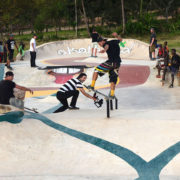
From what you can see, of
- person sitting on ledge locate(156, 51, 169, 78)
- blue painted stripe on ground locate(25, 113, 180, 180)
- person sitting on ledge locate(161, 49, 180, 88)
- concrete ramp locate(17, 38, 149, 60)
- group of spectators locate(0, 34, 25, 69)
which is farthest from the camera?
concrete ramp locate(17, 38, 149, 60)

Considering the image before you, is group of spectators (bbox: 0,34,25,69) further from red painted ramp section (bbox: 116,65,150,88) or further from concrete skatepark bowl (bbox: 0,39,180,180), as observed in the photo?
concrete skatepark bowl (bbox: 0,39,180,180)

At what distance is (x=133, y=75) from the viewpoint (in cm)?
1330

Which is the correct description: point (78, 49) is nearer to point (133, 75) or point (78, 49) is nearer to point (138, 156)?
point (133, 75)

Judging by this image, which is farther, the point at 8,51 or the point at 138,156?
the point at 8,51

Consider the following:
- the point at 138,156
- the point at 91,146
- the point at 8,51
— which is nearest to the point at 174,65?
the point at 138,156

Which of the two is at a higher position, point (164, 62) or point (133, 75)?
point (164, 62)

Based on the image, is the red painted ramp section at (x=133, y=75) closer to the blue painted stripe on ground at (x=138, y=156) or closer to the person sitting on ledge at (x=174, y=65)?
the person sitting on ledge at (x=174, y=65)

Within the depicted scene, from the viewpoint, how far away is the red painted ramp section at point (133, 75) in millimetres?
12574

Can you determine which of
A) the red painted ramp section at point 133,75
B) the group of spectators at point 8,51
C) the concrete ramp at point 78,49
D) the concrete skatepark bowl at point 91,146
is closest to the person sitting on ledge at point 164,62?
the red painted ramp section at point 133,75

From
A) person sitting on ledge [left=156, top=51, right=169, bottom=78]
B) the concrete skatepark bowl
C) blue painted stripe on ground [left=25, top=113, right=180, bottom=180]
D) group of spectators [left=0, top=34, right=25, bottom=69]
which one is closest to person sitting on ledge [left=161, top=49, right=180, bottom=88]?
person sitting on ledge [left=156, top=51, right=169, bottom=78]

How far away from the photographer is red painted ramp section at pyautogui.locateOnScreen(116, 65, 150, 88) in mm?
12574

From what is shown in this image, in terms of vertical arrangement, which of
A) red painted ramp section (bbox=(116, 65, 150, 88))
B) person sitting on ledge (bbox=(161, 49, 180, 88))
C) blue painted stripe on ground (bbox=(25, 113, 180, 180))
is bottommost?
blue painted stripe on ground (bbox=(25, 113, 180, 180))

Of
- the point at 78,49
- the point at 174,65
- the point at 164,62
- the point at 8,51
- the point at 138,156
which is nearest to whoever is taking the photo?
the point at 138,156

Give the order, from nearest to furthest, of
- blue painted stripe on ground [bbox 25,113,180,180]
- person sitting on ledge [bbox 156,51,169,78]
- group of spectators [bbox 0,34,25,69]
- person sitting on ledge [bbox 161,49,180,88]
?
blue painted stripe on ground [bbox 25,113,180,180], person sitting on ledge [bbox 161,49,180,88], person sitting on ledge [bbox 156,51,169,78], group of spectators [bbox 0,34,25,69]
